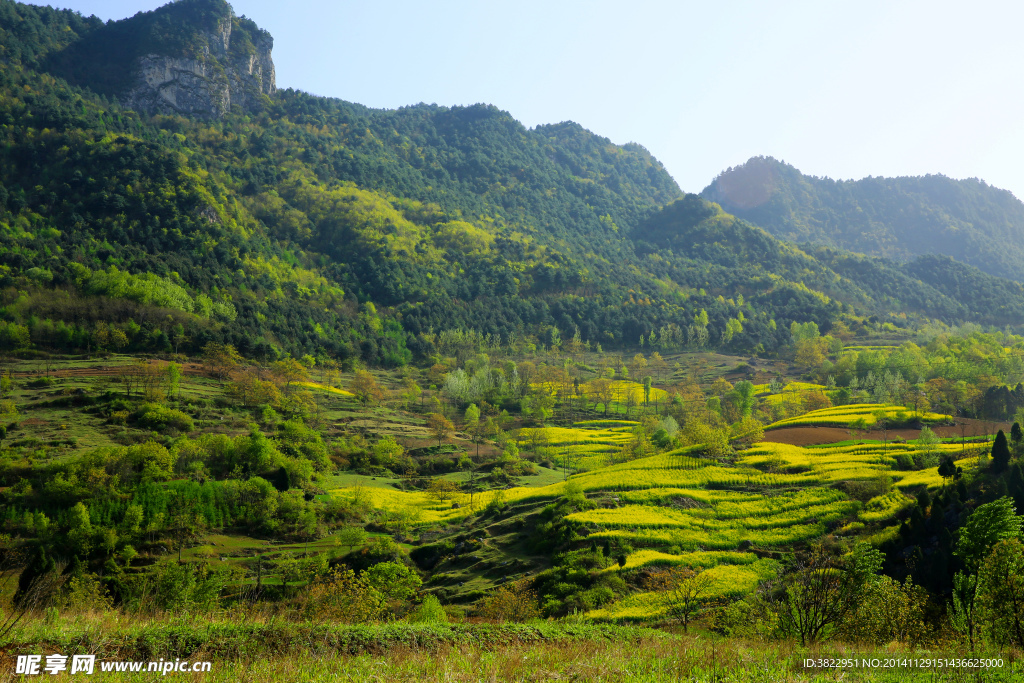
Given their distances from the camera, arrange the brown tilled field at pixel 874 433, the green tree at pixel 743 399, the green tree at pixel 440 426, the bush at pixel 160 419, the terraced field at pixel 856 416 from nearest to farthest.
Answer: the brown tilled field at pixel 874 433 < the bush at pixel 160 419 < the terraced field at pixel 856 416 < the green tree at pixel 440 426 < the green tree at pixel 743 399

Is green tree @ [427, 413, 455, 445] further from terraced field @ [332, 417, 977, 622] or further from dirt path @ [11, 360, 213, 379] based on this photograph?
dirt path @ [11, 360, 213, 379]

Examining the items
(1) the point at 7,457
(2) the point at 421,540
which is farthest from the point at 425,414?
(1) the point at 7,457

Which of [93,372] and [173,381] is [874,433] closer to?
[173,381]

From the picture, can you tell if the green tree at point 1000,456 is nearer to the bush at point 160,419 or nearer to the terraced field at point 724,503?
the terraced field at point 724,503

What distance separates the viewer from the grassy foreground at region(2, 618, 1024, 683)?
12070 mm

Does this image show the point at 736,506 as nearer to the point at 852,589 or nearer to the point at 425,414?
the point at 852,589

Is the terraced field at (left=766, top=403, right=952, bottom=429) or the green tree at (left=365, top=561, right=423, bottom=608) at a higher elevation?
the terraced field at (left=766, top=403, right=952, bottom=429)

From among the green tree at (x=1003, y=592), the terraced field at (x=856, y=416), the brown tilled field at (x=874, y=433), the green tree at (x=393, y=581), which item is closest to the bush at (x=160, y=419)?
the green tree at (x=393, y=581)

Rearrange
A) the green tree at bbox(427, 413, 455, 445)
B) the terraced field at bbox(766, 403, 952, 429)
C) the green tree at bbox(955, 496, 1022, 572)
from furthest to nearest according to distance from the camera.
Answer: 1. the green tree at bbox(427, 413, 455, 445)
2. the terraced field at bbox(766, 403, 952, 429)
3. the green tree at bbox(955, 496, 1022, 572)

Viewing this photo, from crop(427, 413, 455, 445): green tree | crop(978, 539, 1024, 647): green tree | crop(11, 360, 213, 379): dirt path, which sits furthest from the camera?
crop(427, 413, 455, 445): green tree

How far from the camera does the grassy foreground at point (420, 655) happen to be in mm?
12070

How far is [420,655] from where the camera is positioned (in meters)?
14.2

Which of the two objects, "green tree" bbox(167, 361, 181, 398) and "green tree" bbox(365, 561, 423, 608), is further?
"green tree" bbox(167, 361, 181, 398)

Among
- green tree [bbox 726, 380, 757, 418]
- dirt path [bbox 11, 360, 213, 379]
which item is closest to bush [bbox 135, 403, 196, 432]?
dirt path [bbox 11, 360, 213, 379]
